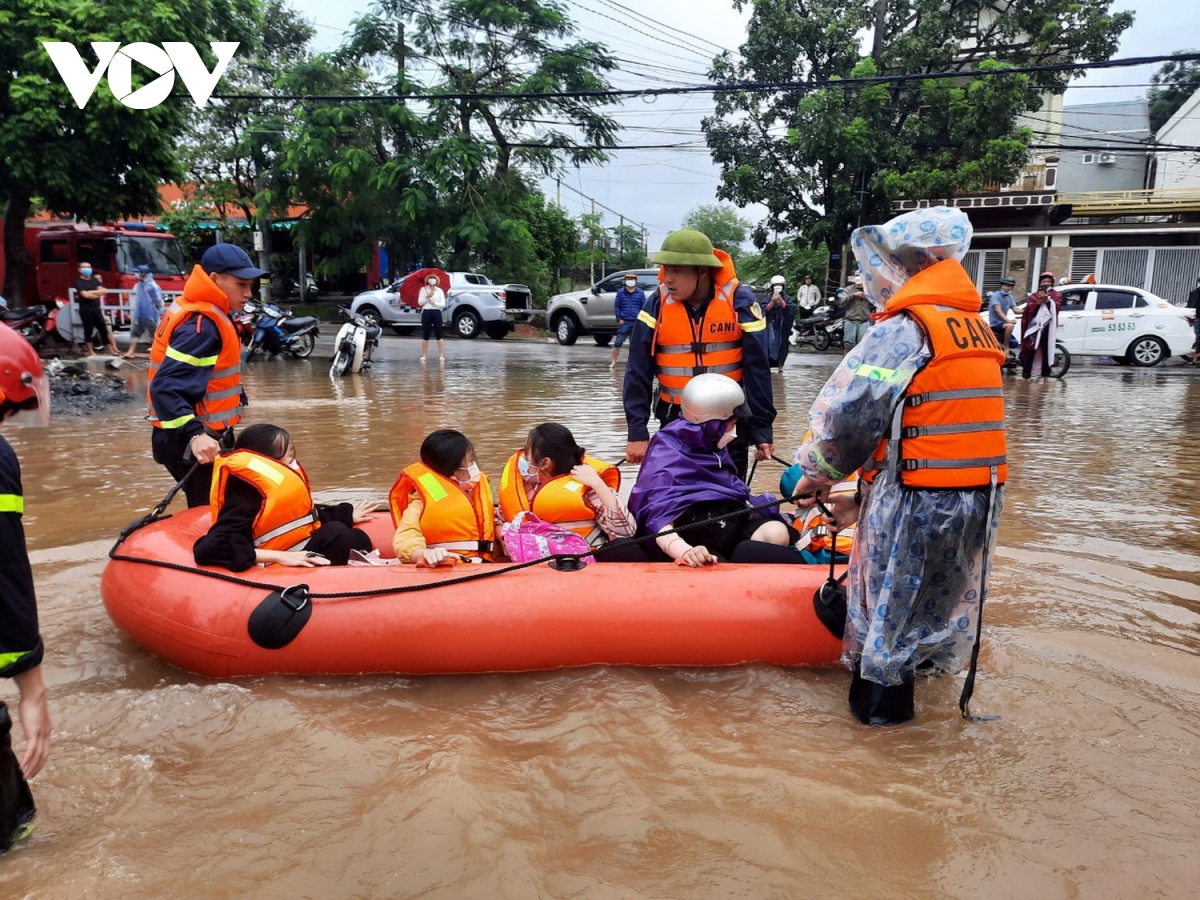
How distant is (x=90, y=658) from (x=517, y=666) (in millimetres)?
1744

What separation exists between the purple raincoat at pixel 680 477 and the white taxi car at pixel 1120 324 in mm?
12440

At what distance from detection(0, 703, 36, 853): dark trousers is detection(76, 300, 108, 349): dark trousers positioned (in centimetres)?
1336

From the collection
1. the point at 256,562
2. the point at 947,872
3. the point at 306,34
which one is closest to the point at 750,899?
the point at 947,872

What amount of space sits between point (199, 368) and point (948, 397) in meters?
2.99

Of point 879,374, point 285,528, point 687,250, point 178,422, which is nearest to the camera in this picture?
point 879,374

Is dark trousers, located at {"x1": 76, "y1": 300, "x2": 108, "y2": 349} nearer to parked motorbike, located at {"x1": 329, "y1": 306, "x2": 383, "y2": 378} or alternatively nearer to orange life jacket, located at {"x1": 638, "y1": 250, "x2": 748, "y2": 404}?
parked motorbike, located at {"x1": 329, "y1": 306, "x2": 383, "y2": 378}

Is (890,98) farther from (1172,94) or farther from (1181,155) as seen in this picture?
(1172,94)

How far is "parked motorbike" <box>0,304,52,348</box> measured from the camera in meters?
12.7

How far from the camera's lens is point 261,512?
3625 mm

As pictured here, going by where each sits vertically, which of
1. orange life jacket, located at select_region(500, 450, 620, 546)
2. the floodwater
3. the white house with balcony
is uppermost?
the white house with balcony

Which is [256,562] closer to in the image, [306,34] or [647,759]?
[647,759]

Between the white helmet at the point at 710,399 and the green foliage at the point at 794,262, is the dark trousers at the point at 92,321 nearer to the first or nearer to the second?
the white helmet at the point at 710,399

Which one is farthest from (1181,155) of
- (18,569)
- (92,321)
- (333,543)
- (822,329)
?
(18,569)

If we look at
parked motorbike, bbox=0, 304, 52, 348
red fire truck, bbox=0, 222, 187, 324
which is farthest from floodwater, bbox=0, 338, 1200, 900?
red fire truck, bbox=0, 222, 187, 324
